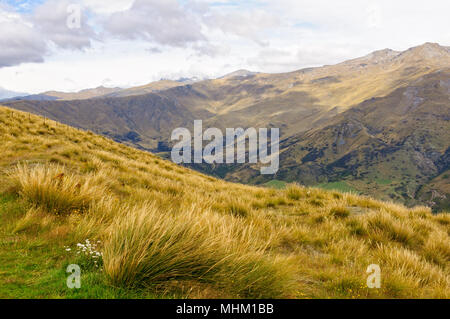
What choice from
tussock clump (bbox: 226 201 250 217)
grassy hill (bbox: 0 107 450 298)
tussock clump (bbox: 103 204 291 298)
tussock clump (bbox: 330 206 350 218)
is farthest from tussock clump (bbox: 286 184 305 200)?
tussock clump (bbox: 103 204 291 298)

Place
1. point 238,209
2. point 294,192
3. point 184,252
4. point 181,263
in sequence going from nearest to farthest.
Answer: point 181,263, point 184,252, point 238,209, point 294,192

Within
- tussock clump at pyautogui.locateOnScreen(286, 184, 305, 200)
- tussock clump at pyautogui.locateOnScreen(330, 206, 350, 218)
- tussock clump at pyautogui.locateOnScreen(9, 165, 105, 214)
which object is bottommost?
tussock clump at pyautogui.locateOnScreen(330, 206, 350, 218)

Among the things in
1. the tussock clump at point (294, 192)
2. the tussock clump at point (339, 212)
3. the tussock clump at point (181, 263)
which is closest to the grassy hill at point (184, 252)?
the tussock clump at point (181, 263)

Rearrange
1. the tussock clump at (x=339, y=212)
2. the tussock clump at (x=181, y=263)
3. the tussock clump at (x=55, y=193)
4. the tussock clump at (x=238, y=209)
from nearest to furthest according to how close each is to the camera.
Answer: the tussock clump at (x=181, y=263) < the tussock clump at (x=55, y=193) < the tussock clump at (x=238, y=209) < the tussock clump at (x=339, y=212)

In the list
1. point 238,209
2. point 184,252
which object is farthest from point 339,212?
point 184,252

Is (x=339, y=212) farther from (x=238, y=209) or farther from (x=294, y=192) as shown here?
(x=238, y=209)

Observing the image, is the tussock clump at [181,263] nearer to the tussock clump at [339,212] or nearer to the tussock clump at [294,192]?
the tussock clump at [339,212]

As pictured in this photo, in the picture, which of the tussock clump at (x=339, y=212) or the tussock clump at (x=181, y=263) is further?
the tussock clump at (x=339, y=212)

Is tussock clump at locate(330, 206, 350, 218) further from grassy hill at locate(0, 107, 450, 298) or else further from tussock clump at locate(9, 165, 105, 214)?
tussock clump at locate(9, 165, 105, 214)

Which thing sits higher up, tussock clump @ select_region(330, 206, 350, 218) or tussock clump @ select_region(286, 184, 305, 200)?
tussock clump @ select_region(286, 184, 305, 200)

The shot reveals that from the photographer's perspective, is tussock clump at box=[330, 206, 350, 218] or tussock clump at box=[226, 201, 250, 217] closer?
tussock clump at box=[226, 201, 250, 217]
